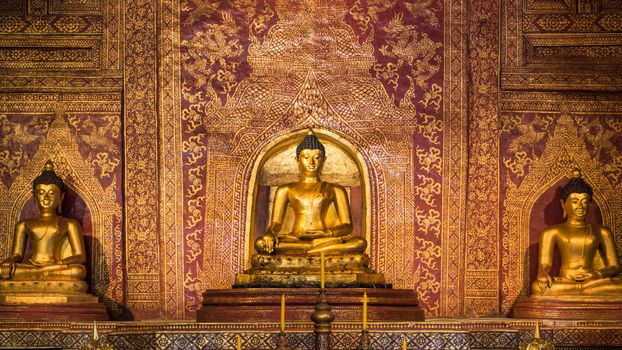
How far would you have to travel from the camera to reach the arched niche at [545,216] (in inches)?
524

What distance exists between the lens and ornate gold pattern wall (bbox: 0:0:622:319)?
1330 cm

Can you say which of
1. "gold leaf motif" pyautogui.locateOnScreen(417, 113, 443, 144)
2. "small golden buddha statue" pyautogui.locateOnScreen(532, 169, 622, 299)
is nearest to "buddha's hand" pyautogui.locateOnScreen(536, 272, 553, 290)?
"small golden buddha statue" pyautogui.locateOnScreen(532, 169, 622, 299)

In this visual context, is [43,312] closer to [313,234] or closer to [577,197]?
[313,234]

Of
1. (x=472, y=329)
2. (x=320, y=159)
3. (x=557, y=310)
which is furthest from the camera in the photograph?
(x=320, y=159)

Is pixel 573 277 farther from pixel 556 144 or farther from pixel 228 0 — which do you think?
pixel 228 0

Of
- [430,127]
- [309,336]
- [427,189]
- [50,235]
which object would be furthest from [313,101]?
[309,336]

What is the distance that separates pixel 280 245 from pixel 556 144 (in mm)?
2995

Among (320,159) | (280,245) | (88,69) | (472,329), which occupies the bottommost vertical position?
(472,329)

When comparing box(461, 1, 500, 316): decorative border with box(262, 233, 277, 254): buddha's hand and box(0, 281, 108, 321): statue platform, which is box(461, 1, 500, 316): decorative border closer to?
box(262, 233, 277, 254): buddha's hand

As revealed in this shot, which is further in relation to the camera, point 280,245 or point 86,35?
point 86,35

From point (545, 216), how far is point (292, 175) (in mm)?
2547

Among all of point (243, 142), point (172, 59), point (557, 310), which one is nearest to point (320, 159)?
point (243, 142)

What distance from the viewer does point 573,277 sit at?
40.8 ft

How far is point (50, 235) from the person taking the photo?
12.7 m
